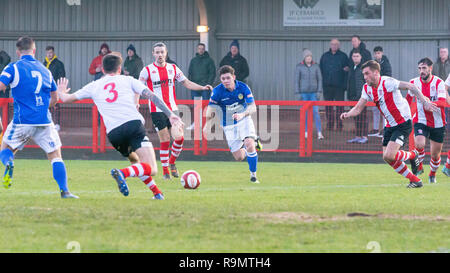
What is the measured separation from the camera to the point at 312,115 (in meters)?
18.4

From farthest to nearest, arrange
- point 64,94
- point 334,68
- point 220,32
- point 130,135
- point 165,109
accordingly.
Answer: point 220,32 → point 334,68 → point 64,94 → point 130,135 → point 165,109

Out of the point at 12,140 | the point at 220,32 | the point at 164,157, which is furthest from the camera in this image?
the point at 220,32

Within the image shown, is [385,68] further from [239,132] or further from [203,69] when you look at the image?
[239,132]

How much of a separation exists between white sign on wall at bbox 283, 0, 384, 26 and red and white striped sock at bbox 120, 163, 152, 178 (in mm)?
17094

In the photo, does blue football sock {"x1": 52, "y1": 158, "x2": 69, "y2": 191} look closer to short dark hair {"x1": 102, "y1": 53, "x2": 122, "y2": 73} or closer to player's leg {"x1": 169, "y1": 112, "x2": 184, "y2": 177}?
short dark hair {"x1": 102, "y1": 53, "x2": 122, "y2": 73}

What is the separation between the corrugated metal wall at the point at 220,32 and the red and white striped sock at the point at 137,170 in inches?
645

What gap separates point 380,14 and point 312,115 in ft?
26.8

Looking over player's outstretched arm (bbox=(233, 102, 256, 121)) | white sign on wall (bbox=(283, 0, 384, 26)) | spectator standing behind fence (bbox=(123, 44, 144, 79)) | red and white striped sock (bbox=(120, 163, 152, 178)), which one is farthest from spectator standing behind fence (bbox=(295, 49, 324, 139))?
red and white striped sock (bbox=(120, 163, 152, 178))

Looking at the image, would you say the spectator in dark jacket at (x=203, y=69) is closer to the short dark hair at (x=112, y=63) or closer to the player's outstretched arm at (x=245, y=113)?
the player's outstretched arm at (x=245, y=113)

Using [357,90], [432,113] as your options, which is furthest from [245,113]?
[357,90]

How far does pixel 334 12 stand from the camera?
2547 cm

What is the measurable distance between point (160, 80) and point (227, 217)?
5775 millimetres

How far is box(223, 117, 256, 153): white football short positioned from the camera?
13406 mm
